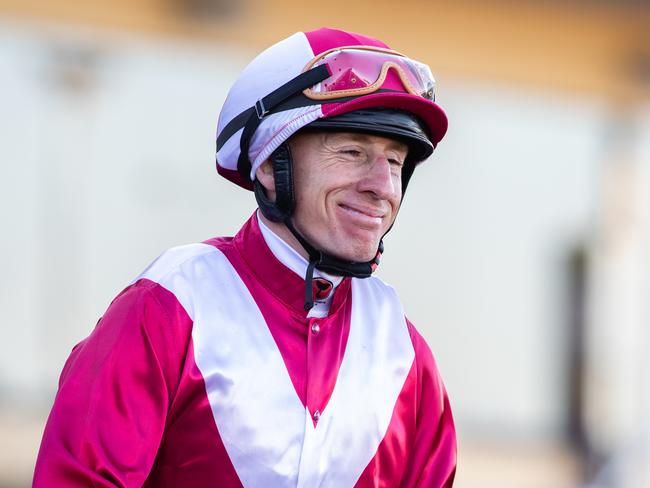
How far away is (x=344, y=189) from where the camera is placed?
246cm

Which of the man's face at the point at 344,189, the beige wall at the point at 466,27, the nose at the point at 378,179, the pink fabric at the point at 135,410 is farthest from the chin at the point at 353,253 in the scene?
the beige wall at the point at 466,27

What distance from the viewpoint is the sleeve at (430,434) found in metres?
2.54

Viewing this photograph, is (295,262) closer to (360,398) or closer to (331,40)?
(360,398)

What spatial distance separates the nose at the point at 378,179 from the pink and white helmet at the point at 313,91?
115 millimetres

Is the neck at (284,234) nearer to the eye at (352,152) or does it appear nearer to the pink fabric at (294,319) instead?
the pink fabric at (294,319)

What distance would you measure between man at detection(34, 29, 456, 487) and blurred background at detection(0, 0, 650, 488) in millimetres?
5557

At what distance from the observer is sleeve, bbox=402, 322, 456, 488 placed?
2545 mm

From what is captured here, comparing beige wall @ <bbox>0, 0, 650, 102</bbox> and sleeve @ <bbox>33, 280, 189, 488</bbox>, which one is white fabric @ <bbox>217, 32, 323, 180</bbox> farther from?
beige wall @ <bbox>0, 0, 650, 102</bbox>

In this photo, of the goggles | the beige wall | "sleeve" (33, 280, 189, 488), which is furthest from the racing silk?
the beige wall

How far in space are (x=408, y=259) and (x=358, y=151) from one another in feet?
23.6

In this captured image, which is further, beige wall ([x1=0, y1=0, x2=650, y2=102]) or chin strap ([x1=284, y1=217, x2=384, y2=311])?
beige wall ([x1=0, y1=0, x2=650, y2=102])

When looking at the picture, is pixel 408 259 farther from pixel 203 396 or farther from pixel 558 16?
pixel 203 396

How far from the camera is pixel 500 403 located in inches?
411

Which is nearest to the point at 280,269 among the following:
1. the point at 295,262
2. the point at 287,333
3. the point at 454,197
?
the point at 295,262
